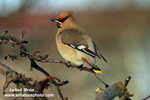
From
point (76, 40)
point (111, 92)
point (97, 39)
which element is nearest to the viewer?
point (111, 92)

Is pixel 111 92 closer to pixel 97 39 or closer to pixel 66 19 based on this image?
pixel 66 19

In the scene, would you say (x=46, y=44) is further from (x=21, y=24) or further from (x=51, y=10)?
(x=51, y=10)

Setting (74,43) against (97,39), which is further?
(97,39)

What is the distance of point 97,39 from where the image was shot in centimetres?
661

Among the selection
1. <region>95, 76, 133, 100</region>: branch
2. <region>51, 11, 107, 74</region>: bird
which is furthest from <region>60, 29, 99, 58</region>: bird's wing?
<region>95, 76, 133, 100</region>: branch

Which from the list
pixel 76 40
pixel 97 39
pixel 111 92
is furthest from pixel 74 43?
pixel 97 39

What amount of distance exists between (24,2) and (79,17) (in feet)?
5.61

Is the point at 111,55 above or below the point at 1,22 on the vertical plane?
below

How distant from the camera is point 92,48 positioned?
201 centimetres

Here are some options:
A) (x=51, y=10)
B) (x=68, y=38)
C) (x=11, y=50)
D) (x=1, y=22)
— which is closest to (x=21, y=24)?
(x=1, y=22)

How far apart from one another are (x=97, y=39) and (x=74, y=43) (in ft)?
14.9

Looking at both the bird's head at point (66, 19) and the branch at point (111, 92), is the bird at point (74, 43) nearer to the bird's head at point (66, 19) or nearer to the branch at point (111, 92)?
the bird's head at point (66, 19)

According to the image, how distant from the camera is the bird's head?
2084 millimetres

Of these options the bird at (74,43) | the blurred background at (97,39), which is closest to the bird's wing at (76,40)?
the bird at (74,43)
